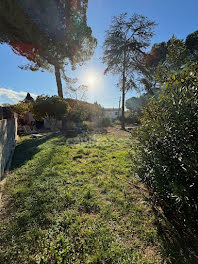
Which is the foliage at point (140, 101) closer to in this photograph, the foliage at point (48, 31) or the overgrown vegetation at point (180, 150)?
the overgrown vegetation at point (180, 150)

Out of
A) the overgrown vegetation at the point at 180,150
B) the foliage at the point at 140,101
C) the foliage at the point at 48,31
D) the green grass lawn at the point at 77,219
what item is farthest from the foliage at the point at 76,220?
the foliage at the point at 48,31

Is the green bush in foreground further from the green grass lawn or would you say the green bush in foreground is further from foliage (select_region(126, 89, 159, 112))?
foliage (select_region(126, 89, 159, 112))

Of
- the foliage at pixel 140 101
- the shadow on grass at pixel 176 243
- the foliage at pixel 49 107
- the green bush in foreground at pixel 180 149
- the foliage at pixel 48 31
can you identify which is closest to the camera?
the green bush in foreground at pixel 180 149

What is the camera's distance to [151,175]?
1.51 meters

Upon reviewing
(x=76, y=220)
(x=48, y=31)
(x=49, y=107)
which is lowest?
(x=76, y=220)

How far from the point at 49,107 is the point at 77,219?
8.98 meters

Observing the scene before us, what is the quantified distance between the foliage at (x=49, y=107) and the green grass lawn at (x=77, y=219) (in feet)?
23.2

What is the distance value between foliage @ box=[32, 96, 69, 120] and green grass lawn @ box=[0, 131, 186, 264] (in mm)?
7072

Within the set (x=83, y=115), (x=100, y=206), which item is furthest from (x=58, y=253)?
A: (x=83, y=115)

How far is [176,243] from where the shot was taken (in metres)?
1.39

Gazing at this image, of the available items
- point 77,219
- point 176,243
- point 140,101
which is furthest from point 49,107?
point 140,101

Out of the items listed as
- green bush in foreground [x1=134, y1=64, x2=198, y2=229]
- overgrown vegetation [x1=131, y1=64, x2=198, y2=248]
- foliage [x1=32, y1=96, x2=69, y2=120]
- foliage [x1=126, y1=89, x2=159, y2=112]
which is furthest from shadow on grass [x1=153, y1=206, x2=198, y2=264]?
foliage [x1=32, y1=96, x2=69, y2=120]

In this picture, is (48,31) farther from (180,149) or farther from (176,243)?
(176,243)

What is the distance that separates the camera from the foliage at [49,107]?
925 cm
